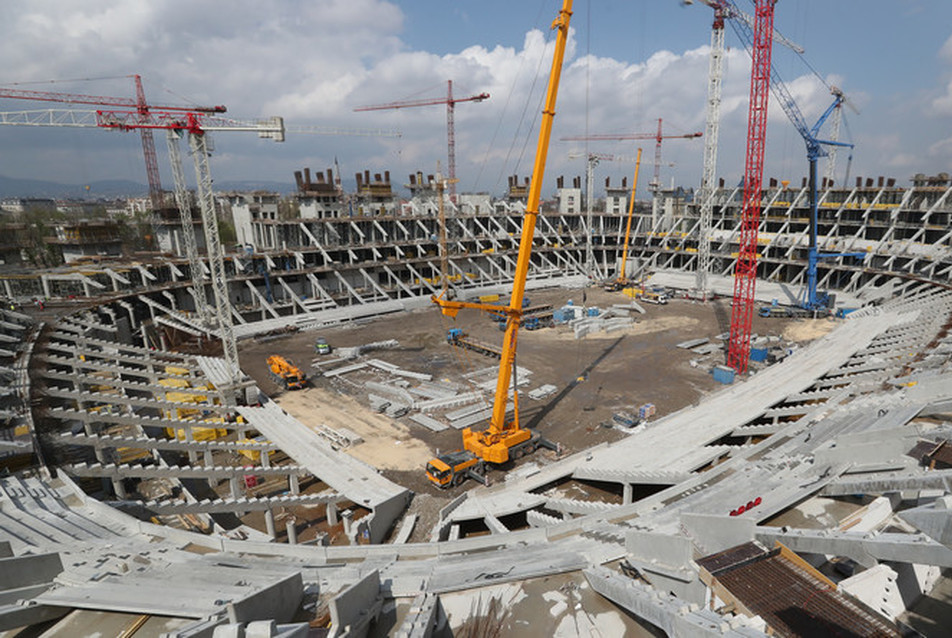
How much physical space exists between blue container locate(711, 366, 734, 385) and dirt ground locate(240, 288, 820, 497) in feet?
2.03

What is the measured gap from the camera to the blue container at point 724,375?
101 feet

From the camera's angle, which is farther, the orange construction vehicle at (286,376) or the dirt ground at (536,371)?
the orange construction vehicle at (286,376)

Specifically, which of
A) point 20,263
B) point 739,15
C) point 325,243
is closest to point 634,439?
point 325,243

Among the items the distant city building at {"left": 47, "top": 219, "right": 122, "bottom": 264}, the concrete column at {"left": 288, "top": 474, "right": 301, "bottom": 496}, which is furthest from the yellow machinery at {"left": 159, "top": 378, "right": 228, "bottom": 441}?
the distant city building at {"left": 47, "top": 219, "right": 122, "bottom": 264}

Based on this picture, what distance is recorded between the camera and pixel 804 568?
7270 mm

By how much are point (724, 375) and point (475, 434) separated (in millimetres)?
18966

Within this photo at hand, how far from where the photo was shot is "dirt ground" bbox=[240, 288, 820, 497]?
2455 cm

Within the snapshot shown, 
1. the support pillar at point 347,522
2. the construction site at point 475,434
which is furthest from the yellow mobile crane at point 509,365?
the support pillar at point 347,522

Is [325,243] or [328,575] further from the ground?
[325,243]

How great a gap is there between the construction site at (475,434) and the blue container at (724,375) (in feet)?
0.72

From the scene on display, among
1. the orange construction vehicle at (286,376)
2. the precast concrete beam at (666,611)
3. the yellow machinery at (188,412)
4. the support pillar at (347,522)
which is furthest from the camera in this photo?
the orange construction vehicle at (286,376)

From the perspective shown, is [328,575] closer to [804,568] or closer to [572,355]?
[804,568]

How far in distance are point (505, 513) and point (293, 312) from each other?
4209cm

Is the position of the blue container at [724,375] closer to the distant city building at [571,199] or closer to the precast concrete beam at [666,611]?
the precast concrete beam at [666,611]
